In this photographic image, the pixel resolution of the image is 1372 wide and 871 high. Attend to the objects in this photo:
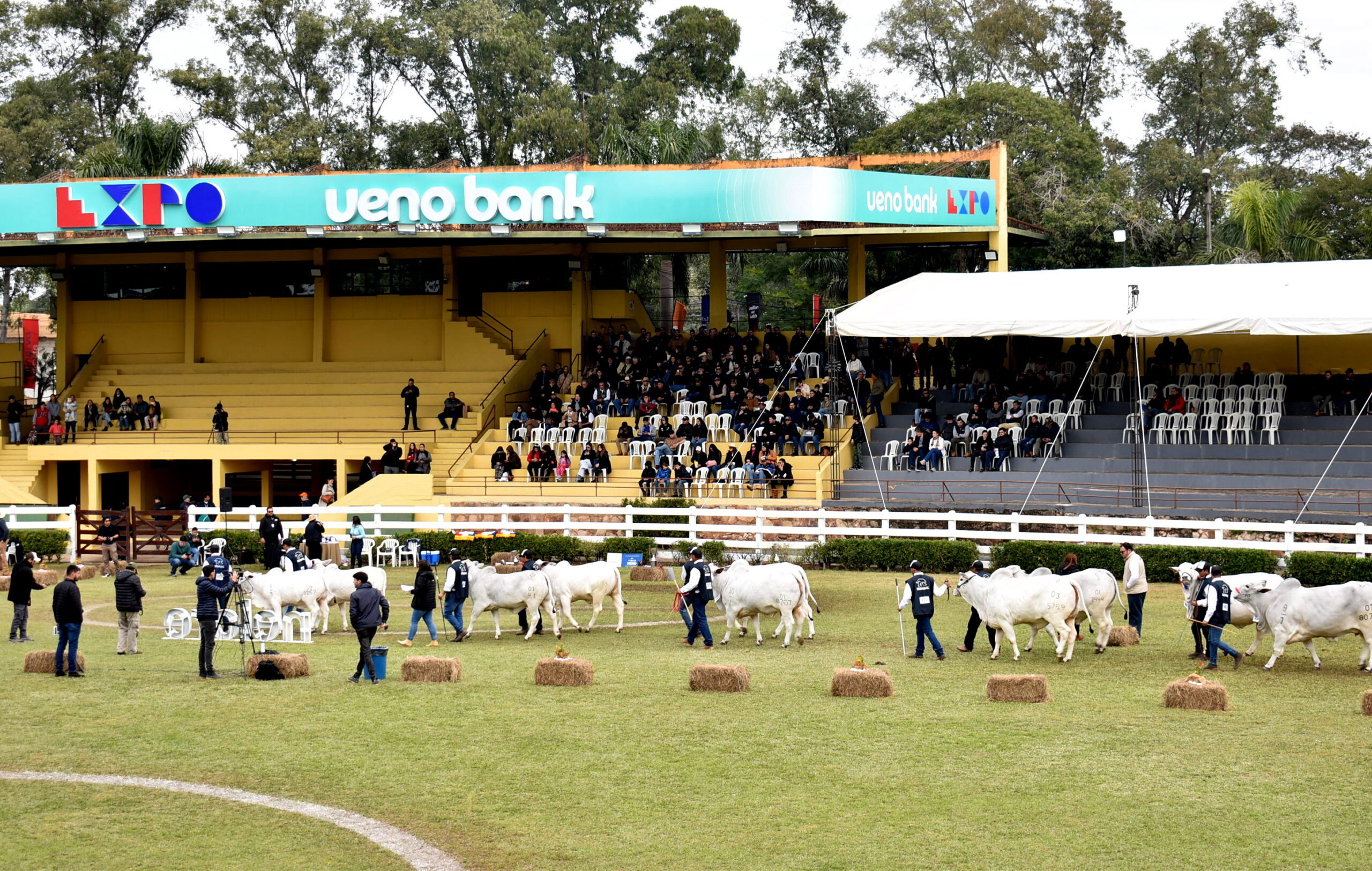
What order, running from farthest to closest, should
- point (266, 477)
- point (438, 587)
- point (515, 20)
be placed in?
point (515, 20), point (266, 477), point (438, 587)

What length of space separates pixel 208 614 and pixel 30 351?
40.6 metres

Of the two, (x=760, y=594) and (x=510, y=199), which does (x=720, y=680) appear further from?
(x=510, y=199)

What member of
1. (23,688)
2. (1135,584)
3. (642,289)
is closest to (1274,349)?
(1135,584)

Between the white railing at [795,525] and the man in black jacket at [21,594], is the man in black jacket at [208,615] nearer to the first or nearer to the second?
the man in black jacket at [21,594]

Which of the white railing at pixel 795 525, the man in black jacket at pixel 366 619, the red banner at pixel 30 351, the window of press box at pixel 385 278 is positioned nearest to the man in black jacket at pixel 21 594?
the man in black jacket at pixel 366 619

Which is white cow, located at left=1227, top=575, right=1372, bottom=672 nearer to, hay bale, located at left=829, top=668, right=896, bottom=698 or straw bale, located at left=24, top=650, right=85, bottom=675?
hay bale, located at left=829, top=668, right=896, bottom=698

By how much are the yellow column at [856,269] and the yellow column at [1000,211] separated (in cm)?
382

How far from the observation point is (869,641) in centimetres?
2217

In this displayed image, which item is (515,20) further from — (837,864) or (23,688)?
(837,864)

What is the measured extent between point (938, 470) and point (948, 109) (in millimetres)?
28072

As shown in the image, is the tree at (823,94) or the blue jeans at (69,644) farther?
the tree at (823,94)

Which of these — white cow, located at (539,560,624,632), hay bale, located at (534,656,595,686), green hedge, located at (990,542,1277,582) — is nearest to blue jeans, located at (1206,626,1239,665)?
green hedge, located at (990,542,1277,582)

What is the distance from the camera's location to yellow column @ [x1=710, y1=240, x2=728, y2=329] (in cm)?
4656

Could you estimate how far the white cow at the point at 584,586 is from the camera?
75.2ft
